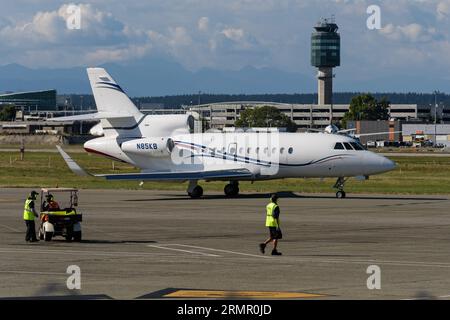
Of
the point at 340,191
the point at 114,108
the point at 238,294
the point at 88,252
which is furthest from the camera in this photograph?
the point at 114,108

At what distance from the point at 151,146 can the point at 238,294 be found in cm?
3550

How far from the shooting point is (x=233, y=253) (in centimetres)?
3067

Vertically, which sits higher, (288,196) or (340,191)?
(340,191)

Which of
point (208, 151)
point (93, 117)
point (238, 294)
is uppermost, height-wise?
point (93, 117)

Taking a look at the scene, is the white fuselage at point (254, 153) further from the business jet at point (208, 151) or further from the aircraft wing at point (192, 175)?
the aircraft wing at point (192, 175)

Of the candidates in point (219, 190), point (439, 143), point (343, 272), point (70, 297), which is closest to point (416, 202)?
point (219, 190)

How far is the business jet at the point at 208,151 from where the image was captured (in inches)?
2140

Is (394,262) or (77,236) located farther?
(77,236)

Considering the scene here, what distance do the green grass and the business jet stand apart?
5.98m

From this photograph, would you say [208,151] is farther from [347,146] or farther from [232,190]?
[347,146]

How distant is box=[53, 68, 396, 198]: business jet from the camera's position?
5434 cm

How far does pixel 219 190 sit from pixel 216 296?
4192 cm

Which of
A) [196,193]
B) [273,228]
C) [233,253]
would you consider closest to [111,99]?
[196,193]

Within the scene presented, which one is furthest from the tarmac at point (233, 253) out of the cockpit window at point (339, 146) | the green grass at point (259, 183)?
the green grass at point (259, 183)
